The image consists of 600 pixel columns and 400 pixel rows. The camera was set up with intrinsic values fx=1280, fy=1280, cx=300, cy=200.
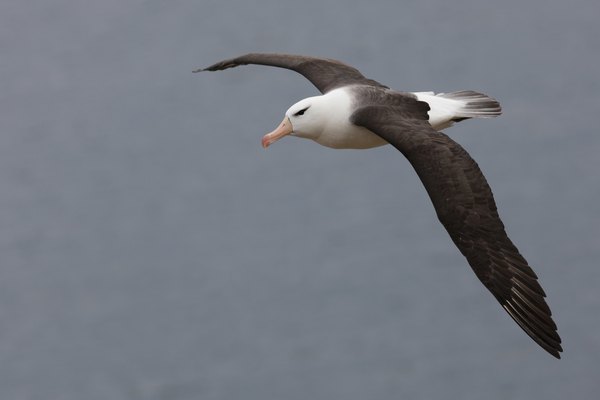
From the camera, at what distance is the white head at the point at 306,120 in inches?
475

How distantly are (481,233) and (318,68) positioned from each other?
12.3 ft

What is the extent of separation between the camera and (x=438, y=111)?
12492 mm

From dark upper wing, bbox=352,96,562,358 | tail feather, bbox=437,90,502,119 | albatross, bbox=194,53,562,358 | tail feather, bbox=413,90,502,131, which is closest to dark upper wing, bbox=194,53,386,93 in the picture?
albatross, bbox=194,53,562,358

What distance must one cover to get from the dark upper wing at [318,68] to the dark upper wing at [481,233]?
98.3 inches

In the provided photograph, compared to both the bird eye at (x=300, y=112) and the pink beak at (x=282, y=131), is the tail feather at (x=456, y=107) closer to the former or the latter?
the bird eye at (x=300, y=112)

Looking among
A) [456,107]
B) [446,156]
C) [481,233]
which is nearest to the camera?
[481,233]

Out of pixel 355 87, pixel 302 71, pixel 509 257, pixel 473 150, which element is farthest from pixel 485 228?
pixel 473 150

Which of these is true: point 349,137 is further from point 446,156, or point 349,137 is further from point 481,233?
point 481,233

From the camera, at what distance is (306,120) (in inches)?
476

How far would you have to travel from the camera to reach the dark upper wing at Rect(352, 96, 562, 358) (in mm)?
10469

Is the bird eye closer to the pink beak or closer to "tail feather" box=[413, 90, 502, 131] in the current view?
the pink beak

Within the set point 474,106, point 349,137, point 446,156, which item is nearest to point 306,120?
point 349,137

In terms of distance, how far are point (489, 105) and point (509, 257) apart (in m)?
2.93

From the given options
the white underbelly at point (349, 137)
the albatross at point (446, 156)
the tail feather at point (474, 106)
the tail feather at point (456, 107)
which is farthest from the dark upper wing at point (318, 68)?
the white underbelly at point (349, 137)
